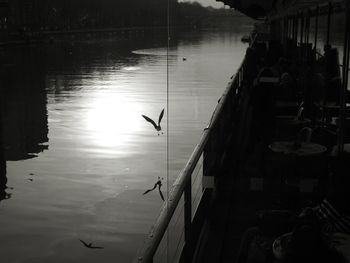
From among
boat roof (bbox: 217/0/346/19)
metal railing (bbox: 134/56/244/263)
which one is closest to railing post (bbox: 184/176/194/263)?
metal railing (bbox: 134/56/244/263)

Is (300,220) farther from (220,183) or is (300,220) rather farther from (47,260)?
(47,260)

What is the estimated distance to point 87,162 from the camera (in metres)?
13.4

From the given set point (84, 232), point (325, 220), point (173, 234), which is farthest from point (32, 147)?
point (325, 220)

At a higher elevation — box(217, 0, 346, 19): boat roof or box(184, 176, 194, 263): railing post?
box(217, 0, 346, 19): boat roof

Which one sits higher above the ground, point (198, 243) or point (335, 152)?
point (335, 152)

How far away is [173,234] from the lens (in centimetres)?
823

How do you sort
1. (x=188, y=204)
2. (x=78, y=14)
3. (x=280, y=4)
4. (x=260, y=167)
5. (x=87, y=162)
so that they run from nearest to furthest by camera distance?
(x=188, y=204), (x=260, y=167), (x=87, y=162), (x=280, y=4), (x=78, y=14)

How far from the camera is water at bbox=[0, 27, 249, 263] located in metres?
8.80

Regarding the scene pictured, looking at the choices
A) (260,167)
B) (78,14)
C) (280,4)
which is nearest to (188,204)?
(260,167)

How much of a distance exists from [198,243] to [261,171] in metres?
2.31

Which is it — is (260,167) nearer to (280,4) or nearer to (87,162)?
(87,162)

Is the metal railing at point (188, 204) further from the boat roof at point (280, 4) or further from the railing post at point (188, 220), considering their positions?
the boat roof at point (280, 4)

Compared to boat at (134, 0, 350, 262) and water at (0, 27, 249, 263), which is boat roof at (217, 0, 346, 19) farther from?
water at (0, 27, 249, 263)

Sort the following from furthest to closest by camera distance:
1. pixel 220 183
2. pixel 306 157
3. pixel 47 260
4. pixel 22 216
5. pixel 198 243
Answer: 1. pixel 22 216
2. pixel 47 260
3. pixel 220 183
4. pixel 306 157
5. pixel 198 243
